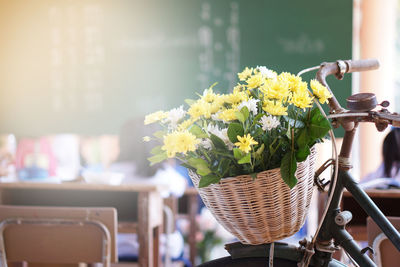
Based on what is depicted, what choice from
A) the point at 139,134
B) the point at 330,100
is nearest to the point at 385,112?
the point at 330,100

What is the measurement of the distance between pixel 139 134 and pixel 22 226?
1.60m

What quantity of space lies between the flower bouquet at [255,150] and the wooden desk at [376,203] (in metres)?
0.99

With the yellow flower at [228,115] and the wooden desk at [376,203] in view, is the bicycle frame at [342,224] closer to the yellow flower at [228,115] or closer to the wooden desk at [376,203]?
the yellow flower at [228,115]

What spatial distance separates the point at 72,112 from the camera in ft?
14.4

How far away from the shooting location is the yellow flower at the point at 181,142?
2.90ft

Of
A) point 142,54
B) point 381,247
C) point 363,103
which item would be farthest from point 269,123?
point 142,54

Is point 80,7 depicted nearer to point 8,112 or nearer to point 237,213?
point 8,112

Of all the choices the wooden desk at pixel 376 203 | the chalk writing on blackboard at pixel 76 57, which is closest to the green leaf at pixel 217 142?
the wooden desk at pixel 376 203

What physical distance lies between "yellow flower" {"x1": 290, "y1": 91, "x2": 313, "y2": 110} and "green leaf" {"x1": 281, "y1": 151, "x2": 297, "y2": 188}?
3.5 inches

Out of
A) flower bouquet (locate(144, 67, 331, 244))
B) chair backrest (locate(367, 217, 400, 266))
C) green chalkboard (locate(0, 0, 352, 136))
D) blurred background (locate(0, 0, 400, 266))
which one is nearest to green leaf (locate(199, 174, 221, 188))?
flower bouquet (locate(144, 67, 331, 244))

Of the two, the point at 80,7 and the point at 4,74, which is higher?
the point at 80,7

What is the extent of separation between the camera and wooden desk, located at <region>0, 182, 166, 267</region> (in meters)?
2.15

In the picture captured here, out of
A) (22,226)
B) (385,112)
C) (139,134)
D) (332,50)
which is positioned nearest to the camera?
(385,112)

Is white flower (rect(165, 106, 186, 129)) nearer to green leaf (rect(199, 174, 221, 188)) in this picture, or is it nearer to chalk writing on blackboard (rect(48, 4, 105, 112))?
green leaf (rect(199, 174, 221, 188))
